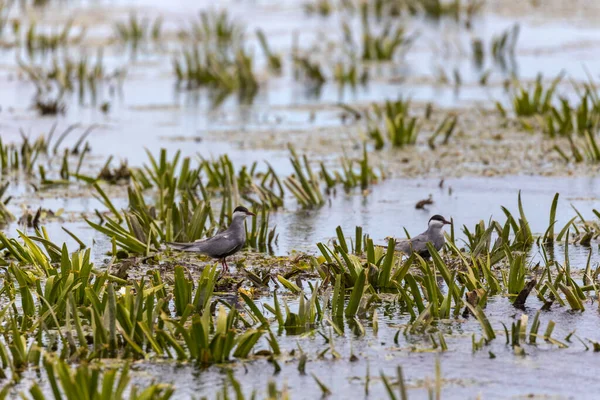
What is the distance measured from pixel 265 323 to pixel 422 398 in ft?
3.31

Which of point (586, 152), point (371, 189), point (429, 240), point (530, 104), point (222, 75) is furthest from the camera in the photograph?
point (222, 75)

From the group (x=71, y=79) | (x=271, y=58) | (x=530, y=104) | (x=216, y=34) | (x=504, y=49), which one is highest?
(x=216, y=34)

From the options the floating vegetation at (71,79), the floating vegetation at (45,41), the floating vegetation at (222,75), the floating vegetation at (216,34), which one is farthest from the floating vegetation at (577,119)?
the floating vegetation at (45,41)

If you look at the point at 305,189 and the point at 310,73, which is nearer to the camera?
the point at 305,189

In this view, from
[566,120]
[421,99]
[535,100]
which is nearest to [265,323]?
[566,120]

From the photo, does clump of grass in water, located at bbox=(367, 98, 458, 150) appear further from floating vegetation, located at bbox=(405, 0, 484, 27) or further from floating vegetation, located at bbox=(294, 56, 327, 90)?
floating vegetation, located at bbox=(405, 0, 484, 27)

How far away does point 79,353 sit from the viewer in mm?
4902

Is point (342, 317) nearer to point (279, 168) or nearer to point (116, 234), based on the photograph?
point (116, 234)

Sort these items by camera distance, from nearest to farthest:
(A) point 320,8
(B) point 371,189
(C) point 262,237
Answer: (C) point 262,237, (B) point 371,189, (A) point 320,8

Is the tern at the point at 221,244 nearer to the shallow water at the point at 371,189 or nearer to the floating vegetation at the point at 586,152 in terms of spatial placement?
the shallow water at the point at 371,189

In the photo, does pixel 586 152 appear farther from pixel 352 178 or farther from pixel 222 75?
pixel 222 75

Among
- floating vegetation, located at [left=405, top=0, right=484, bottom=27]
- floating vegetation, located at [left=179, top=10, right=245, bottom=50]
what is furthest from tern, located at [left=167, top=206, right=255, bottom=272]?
floating vegetation, located at [left=405, top=0, right=484, bottom=27]

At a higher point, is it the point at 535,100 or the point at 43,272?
the point at 535,100

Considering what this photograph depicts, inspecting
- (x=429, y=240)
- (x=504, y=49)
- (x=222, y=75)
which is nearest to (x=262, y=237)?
(x=429, y=240)
